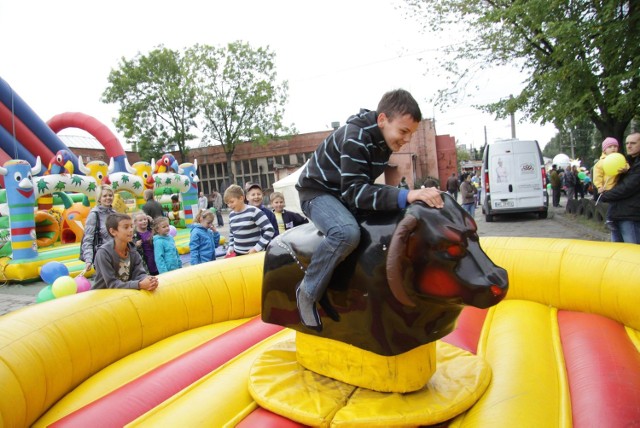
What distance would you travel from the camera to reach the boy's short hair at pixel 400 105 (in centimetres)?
212

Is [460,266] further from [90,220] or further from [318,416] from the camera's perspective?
[90,220]

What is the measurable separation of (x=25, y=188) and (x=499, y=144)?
38.2ft

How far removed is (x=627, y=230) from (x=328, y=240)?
3.94 m

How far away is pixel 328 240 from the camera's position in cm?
217

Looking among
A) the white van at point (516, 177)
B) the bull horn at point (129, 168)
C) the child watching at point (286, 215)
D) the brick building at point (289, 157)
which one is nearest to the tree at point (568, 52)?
the white van at point (516, 177)

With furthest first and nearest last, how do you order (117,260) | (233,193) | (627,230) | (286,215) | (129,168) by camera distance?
(129,168), (286,215), (233,193), (627,230), (117,260)

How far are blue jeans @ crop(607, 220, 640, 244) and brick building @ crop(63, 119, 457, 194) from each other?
77.3 ft

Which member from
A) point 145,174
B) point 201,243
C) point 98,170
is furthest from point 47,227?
point 201,243

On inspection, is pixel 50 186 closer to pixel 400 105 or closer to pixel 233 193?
pixel 233 193

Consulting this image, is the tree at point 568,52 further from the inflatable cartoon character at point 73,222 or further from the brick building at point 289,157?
the brick building at point 289,157

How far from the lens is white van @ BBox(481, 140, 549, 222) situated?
39.5ft

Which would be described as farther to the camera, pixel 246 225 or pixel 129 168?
pixel 129 168

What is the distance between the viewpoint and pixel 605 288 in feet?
10.6

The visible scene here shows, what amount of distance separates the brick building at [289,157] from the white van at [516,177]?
→ 51.6 ft
